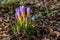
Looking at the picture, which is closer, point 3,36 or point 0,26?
point 3,36

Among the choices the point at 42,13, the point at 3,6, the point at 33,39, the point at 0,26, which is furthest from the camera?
the point at 3,6

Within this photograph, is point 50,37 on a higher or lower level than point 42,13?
lower

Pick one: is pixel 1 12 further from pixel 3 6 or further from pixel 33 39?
pixel 33 39

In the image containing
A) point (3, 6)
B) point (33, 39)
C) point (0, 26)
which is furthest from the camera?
point (3, 6)

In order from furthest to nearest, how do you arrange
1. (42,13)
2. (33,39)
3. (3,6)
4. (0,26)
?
1. (3,6)
2. (42,13)
3. (0,26)
4. (33,39)

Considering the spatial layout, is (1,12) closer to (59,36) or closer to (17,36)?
(17,36)

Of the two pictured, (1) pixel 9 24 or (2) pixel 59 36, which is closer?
(2) pixel 59 36

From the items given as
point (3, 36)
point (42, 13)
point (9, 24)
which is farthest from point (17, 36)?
point (42, 13)

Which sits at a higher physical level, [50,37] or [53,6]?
[53,6]

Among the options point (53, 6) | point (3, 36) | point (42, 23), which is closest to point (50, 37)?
point (42, 23)
